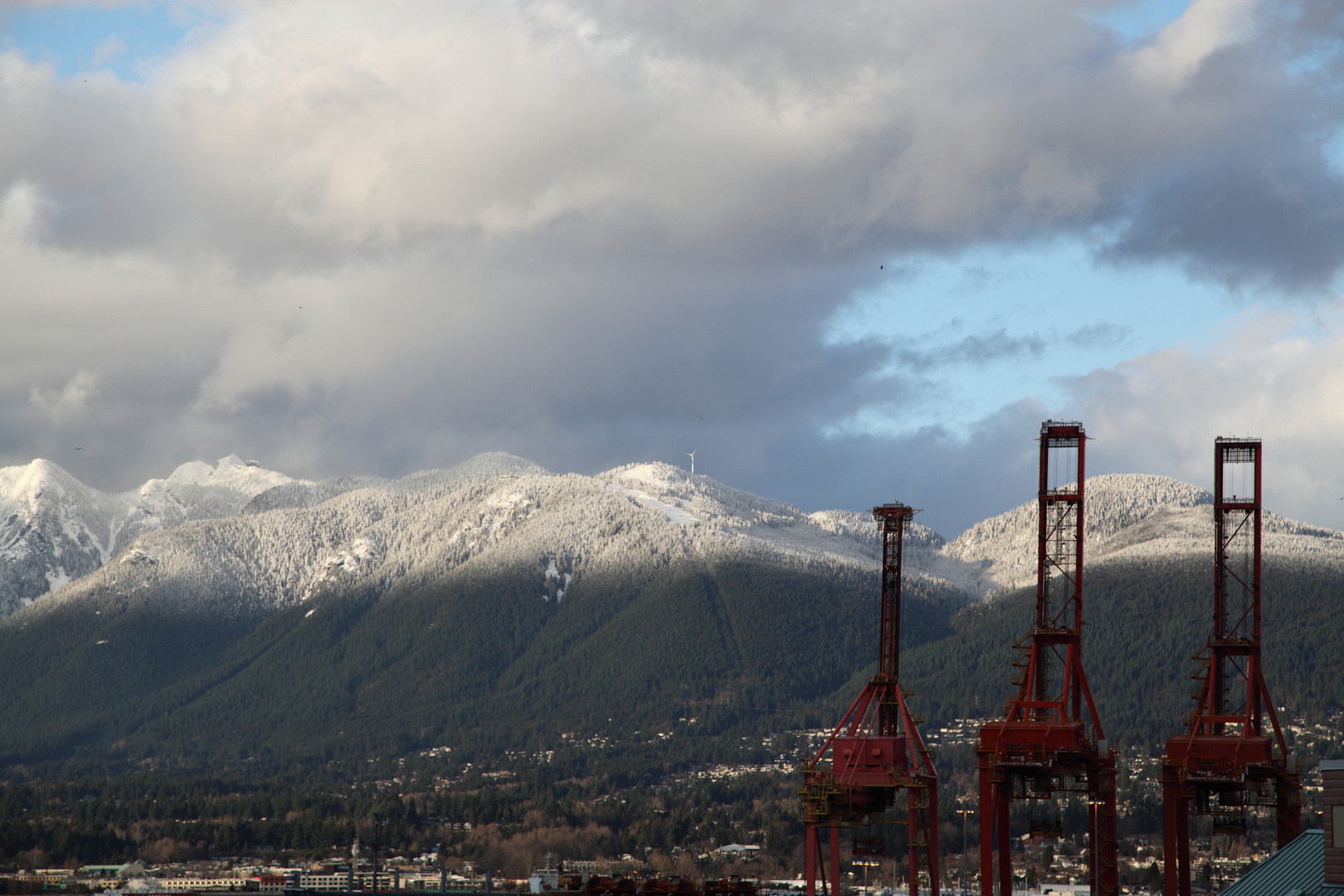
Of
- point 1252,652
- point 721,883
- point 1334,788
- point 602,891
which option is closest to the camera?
point 1334,788

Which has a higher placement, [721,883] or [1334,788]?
[1334,788]

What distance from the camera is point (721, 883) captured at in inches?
6368

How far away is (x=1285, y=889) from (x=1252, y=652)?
54.6 m

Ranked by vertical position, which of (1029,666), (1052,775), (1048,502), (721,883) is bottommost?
(721,883)

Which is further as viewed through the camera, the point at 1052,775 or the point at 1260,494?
the point at 1260,494

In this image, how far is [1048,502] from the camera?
420ft

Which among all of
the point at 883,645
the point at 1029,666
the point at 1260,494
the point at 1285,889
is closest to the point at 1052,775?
the point at 1029,666

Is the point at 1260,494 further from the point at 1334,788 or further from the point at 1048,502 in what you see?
the point at 1334,788

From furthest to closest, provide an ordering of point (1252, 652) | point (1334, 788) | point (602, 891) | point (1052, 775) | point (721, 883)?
point (721, 883), point (602, 891), point (1252, 652), point (1052, 775), point (1334, 788)

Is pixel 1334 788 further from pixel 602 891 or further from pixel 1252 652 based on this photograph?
A: pixel 602 891

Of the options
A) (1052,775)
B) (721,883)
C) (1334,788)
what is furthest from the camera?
(721,883)

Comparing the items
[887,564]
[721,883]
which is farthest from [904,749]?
[721,883]

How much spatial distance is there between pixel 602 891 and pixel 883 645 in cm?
3419

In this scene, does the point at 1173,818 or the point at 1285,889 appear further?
the point at 1173,818
